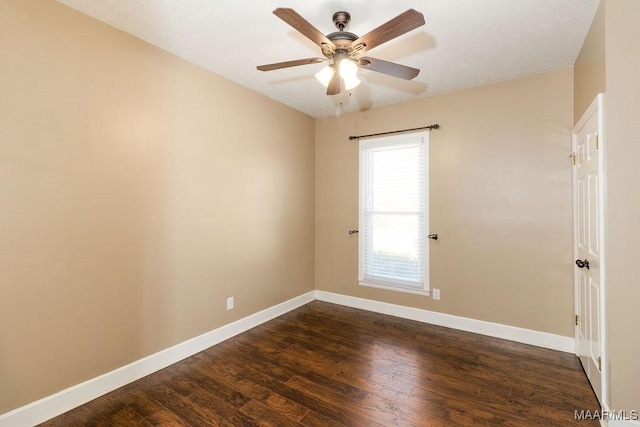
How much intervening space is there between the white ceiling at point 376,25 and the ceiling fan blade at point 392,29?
36cm

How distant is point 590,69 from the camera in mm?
2254

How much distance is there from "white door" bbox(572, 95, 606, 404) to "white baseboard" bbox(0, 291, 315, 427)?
122 inches

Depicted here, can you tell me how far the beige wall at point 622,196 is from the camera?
1748mm

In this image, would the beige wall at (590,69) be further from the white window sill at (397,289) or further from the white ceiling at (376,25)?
the white window sill at (397,289)

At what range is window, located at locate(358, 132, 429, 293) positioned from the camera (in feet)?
12.1

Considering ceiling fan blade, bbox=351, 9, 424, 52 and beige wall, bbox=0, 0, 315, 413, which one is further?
beige wall, bbox=0, 0, 315, 413

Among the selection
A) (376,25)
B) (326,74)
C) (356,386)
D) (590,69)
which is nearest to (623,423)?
(356,386)

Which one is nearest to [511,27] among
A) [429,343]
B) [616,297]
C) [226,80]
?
[616,297]

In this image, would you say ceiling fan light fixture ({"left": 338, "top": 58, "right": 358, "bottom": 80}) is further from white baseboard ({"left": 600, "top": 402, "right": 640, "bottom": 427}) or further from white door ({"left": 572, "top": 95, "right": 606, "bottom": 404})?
white baseboard ({"left": 600, "top": 402, "right": 640, "bottom": 427})

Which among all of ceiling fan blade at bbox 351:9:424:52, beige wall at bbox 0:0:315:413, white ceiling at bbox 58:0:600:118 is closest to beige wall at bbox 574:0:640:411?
white ceiling at bbox 58:0:600:118

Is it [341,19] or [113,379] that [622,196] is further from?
[113,379]

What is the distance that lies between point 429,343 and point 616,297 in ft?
5.40

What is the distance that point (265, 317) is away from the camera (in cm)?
363

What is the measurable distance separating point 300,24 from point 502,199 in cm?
275
